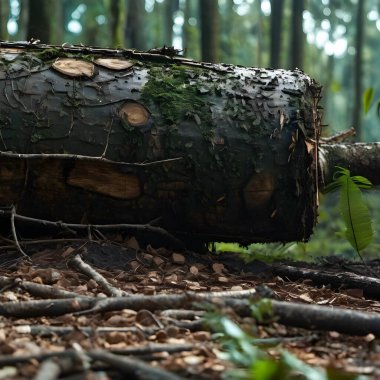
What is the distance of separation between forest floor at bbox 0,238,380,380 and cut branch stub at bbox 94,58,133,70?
1161mm

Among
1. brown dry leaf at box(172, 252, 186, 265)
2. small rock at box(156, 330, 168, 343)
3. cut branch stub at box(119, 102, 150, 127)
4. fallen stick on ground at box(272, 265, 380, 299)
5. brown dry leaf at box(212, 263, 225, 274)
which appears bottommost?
fallen stick on ground at box(272, 265, 380, 299)

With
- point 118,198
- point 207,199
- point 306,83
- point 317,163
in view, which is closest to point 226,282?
point 207,199

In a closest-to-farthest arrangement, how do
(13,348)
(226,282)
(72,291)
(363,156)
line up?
1. (13,348)
2. (72,291)
3. (226,282)
4. (363,156)

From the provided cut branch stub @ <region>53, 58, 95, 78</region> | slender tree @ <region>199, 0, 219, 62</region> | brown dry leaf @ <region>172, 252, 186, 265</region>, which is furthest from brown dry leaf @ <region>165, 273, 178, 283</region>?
slender tree @ <region>199, 0, 219, 62</region>

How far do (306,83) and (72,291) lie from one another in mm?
2238

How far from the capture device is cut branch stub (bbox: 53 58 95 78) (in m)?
3.73

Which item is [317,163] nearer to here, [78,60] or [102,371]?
[78,60]

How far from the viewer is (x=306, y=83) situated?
4.05 metres

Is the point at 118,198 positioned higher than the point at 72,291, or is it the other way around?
the point at 118,198

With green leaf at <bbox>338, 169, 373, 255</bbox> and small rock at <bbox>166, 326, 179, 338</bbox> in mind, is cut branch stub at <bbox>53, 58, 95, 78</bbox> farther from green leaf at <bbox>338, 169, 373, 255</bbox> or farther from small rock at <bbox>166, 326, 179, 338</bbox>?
small rock at <bbox>166, 326, 179, 338</bbox>

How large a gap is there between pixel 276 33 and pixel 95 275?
11.8 metres

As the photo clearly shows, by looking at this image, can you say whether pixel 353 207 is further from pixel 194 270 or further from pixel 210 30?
pixel 210 30

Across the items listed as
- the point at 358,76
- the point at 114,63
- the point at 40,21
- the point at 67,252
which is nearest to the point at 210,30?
the point at 40,21

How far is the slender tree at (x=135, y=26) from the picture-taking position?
36.0 ft
